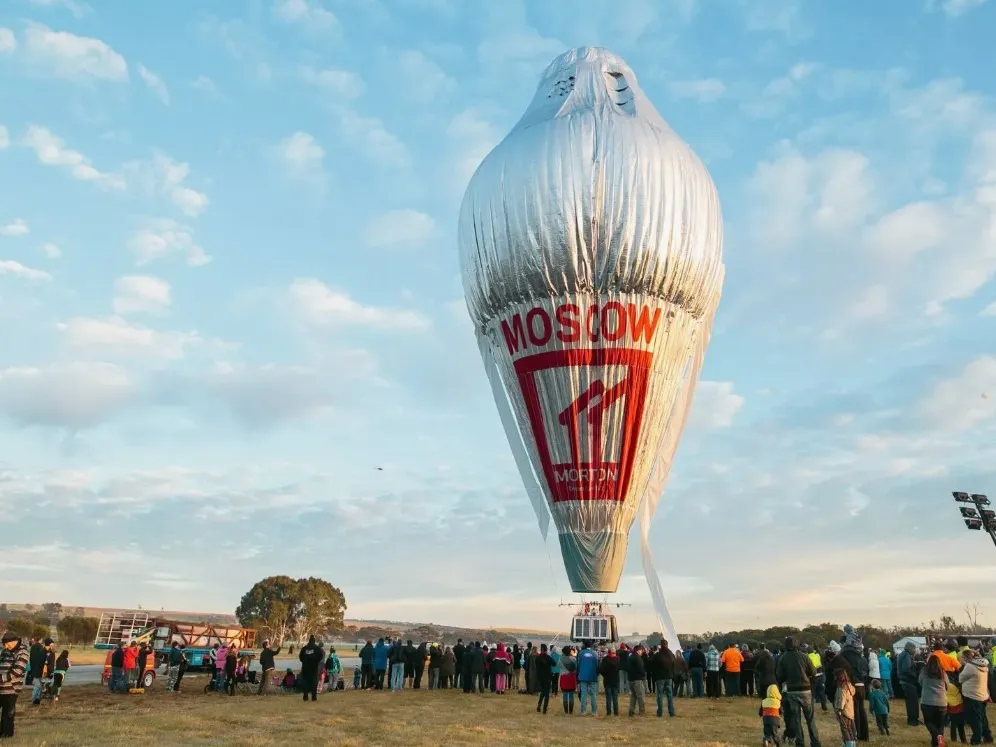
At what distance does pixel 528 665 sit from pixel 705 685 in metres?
4.94

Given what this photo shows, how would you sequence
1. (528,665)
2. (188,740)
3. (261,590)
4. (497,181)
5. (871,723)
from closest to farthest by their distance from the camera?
(188,740), (871,723), (528,665), (497,181), (261,590)

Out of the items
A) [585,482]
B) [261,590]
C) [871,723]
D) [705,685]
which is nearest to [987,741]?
[871,723]

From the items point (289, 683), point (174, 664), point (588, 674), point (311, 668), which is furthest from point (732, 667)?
point (174, 664)

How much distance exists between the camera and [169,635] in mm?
24797

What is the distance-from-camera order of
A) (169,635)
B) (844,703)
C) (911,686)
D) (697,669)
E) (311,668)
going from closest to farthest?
(844,703), (911,686), (311,668), (697,669), (169,635)

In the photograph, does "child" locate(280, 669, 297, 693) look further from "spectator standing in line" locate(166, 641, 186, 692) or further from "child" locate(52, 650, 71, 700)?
"child" locate(52, 650, 71, 700)

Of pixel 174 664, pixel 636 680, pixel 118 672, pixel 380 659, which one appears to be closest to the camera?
Result: pixel 636 680

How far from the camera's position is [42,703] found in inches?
646

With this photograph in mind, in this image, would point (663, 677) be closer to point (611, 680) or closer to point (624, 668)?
point (611, 680)

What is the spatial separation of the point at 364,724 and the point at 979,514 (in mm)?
30670

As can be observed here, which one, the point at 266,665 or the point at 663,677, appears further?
the point at 266,665

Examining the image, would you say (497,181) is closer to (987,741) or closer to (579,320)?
(579,320)

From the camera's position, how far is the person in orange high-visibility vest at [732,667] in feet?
68.6

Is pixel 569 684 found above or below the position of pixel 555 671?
below
